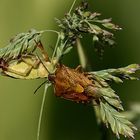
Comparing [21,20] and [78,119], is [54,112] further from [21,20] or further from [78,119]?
[21,20]

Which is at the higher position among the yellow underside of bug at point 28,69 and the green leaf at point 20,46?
the green leaf at point 20,46

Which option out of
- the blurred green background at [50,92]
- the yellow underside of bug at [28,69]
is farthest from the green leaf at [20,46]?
the blurred green background at [50,92]

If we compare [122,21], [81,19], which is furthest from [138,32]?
[81,19]

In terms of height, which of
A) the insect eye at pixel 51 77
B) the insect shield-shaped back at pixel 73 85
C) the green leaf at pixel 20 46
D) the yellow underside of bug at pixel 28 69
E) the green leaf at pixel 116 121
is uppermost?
the green leaf at pixel 20 46

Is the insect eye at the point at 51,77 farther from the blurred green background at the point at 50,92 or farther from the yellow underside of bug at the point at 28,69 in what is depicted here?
the blurred green background at the point at 50,92

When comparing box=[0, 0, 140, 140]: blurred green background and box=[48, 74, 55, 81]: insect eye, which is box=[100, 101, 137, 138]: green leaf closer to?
box=[48, 74, 55, 81]: insect eye

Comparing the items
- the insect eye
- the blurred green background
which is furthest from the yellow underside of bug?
the blurred green background
